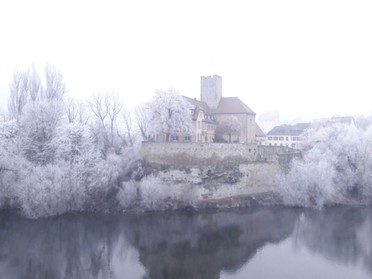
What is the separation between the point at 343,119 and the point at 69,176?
41.0 m

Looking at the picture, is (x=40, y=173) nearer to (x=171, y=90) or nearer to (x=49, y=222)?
(x=49, y=222)

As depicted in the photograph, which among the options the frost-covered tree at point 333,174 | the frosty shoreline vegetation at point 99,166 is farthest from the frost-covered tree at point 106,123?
the frost-covered tree at point 333,174

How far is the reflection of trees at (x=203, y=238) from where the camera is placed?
66.8 ft

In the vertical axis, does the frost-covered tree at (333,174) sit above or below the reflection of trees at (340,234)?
above

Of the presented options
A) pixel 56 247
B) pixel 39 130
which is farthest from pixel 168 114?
pixel 56 247

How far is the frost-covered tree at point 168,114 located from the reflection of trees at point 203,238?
8.80m

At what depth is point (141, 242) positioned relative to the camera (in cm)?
2386

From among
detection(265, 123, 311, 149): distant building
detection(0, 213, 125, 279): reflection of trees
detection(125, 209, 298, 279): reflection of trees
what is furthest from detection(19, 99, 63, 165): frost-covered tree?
detection(265, 123, 311, 149): distant building

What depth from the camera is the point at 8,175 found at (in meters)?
29.7

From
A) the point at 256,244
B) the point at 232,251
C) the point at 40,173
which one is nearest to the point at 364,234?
the point at 256,244

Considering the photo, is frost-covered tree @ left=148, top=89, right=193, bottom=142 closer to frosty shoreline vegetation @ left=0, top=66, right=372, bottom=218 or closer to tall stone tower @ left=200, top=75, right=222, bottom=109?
frosty shoreline vegetation @ left=0, top=66, right=372, bottom=218

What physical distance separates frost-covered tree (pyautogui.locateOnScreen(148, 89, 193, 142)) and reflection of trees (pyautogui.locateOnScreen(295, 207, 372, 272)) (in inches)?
526

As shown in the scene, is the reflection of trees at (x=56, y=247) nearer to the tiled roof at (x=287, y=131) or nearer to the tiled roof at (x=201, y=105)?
the tiled roof at (x=201, y=105)

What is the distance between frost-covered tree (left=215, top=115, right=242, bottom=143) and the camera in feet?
138
